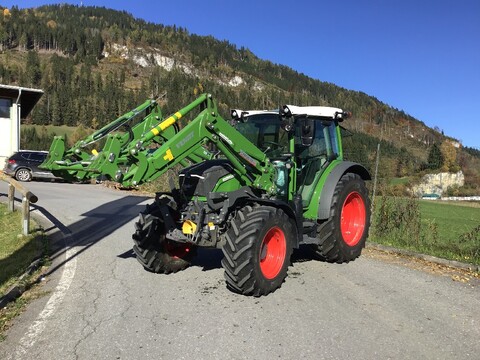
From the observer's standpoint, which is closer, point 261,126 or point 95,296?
point 95,296

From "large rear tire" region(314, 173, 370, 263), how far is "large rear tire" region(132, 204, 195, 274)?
2277 mm

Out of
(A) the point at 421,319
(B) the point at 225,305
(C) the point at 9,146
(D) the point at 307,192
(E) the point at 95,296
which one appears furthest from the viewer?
(C) the point at 9,146

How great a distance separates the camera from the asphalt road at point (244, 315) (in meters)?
3.85

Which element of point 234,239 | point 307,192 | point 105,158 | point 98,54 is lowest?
point 234,239

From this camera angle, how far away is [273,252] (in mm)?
5730

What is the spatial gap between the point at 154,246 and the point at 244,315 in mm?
2004

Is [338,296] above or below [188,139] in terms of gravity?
below

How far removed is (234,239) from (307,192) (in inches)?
79.4

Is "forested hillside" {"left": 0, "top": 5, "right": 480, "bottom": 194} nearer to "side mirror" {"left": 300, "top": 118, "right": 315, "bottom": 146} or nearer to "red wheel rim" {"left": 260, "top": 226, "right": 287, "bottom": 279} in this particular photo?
"side mirror" {"left": 300, "top": 118, "right": 315, "bottom": 146}

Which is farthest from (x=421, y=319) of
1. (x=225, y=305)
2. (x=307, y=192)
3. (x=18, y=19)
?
(x=18, y=19)

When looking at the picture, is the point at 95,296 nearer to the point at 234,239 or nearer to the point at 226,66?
the point at 234,239

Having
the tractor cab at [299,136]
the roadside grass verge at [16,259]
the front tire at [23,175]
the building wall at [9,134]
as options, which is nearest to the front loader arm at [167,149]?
the tractor cab at [299,136]

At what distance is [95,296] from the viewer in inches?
208

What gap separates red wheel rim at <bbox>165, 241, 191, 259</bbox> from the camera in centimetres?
631
